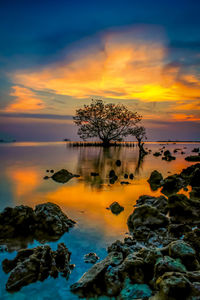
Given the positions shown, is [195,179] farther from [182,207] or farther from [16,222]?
[16,222]

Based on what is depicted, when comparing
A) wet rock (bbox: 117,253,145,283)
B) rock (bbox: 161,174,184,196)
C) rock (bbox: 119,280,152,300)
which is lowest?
rock (bbox: 161,174,184,196)

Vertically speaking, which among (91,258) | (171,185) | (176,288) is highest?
(176,288)

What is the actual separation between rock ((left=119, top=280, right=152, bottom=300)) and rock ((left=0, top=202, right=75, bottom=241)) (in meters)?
2.85

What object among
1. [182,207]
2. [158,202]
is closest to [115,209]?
[158,202]

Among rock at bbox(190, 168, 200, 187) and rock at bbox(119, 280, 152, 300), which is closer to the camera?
rock at bbox(119, 280, 152, 300)

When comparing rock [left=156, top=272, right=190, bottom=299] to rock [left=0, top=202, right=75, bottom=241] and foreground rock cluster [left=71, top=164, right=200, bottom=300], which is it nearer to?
foreground rock cluster [left=71, top=164, right=200, bottom=300]

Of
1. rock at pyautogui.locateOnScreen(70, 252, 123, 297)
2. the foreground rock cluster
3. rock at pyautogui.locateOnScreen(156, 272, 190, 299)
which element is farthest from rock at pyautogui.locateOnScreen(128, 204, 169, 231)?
rock at pyautogui.locateOnScreen(156, 272, 190, 299)

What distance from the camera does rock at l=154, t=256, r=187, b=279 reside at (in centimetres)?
372

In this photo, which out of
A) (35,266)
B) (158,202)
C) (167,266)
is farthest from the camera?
(158,202)

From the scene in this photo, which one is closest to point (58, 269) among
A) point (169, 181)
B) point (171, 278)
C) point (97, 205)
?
point (171, 278)

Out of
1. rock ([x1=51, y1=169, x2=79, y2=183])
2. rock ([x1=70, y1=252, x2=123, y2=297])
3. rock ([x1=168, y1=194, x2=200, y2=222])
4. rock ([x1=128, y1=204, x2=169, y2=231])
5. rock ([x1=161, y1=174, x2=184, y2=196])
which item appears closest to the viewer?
rock ([x1=70, y1=252, x2=123, y2=297])

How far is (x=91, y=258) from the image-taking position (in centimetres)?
495

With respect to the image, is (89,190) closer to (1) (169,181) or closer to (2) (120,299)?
(1) (169,181)

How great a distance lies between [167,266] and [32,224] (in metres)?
4.36
